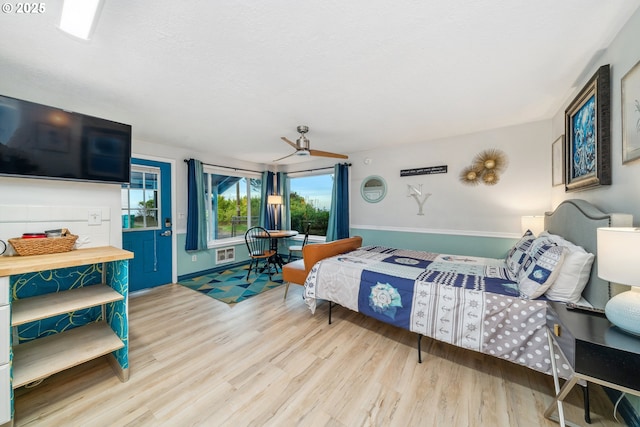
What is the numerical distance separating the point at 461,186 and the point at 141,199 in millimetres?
4885

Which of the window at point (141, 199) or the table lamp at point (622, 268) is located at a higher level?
the window at point (141, 199)

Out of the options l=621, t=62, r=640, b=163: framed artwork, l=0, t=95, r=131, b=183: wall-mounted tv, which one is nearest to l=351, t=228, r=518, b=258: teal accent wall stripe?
l=621, t=62, r=640, b=163: framed artwork

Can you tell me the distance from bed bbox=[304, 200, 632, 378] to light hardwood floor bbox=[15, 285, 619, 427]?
0.29 meters

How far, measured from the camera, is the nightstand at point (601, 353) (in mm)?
965

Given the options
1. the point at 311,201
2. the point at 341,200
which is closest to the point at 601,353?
the point at 341,200

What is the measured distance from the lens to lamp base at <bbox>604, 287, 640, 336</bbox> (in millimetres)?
1050

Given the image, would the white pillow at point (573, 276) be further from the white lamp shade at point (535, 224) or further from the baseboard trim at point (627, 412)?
the white lamp shade at point (535, 224)

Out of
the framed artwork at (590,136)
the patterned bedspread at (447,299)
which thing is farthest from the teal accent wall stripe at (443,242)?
the framed artwork at (590,136)

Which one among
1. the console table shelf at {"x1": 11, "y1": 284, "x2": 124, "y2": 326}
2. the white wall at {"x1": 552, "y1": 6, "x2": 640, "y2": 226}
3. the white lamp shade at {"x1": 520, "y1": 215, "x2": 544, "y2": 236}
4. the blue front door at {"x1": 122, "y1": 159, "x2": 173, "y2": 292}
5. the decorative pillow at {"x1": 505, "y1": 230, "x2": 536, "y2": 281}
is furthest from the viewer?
the blue front door at {"x1": 122, "y1": 159, "x2": 173, "y2": 292}

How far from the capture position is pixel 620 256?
1016 mm

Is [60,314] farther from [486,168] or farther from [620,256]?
[486,168]

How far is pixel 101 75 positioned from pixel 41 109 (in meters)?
0.49

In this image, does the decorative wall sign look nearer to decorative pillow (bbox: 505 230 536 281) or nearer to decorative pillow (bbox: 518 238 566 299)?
decorative pillow (bbox: 505 230 536 281)

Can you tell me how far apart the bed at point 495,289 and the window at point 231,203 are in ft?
10.2
